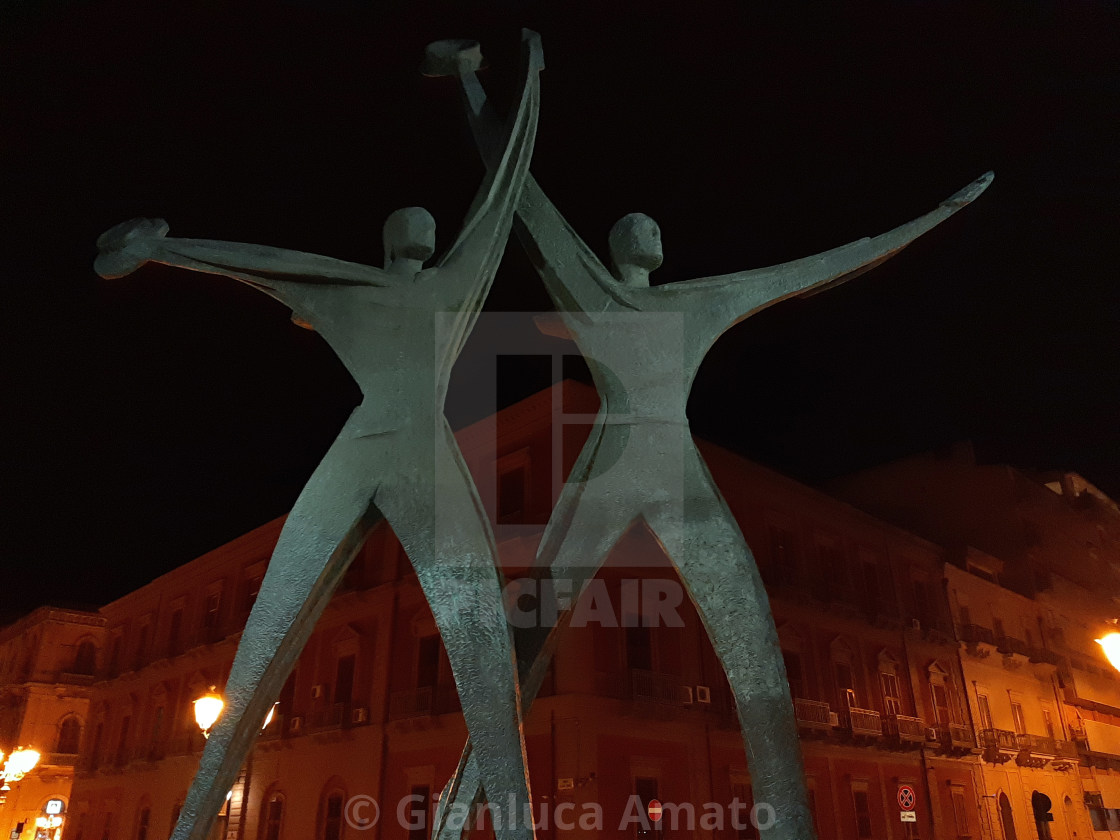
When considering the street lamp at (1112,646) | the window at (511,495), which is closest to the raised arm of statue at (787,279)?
the street lamp at (1112,646)

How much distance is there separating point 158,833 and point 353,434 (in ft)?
80.8

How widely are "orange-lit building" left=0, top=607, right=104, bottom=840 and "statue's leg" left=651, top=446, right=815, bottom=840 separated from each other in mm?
36224

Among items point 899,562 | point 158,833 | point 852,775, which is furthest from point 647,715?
point 158,833

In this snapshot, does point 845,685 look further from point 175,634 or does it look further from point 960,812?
point 175,634

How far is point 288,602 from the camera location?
3.26 meters

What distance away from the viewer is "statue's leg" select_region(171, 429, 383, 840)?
3.12 metres

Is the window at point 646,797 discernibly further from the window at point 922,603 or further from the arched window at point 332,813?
the window at point 922,603

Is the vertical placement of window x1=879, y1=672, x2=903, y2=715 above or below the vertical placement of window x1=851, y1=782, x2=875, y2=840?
above

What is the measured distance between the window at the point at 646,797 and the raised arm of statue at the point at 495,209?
1314 centimetres

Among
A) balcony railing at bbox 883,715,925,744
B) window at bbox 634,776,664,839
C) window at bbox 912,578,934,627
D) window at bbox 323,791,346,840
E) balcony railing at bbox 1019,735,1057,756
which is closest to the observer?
window at bbox 634,776,664,839

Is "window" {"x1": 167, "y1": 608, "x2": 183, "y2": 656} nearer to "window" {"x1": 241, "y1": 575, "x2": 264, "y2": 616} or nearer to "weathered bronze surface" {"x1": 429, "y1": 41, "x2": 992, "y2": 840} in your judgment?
"window" {"x1": 241, "y1": 575, "x2": 264, "y2": 616}

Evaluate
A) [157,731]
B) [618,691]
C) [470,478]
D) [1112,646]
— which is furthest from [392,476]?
[157,731]

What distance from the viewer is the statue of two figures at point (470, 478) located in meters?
3.17

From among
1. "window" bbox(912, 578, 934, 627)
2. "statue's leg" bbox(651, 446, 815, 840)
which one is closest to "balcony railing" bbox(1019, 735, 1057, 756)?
"window" bbox(912, 578, 934, 627)
